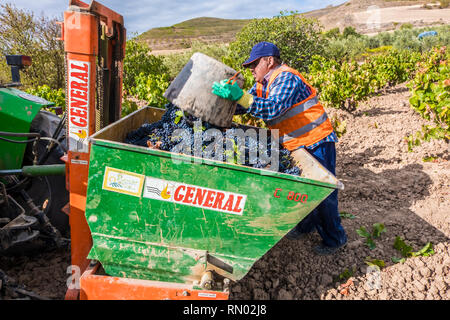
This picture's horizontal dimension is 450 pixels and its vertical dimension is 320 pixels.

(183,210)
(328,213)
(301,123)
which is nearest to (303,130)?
(301,123)

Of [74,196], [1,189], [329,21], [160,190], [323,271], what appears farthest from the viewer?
[329,21]

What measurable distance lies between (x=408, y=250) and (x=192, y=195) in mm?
2345

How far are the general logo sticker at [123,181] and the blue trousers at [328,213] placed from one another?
5.26 feet

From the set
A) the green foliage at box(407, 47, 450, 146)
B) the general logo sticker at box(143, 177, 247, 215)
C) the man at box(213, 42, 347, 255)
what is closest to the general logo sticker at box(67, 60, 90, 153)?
the general logo sticker at box(143, 177, 247, 215)

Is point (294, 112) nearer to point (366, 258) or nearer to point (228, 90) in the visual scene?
point (228, 90)

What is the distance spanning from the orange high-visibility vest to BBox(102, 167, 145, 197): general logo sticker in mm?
1333

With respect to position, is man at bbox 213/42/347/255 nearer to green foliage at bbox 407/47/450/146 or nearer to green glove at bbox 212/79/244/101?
green glove at bbox 212/79/244/101

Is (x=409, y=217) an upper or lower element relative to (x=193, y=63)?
lower

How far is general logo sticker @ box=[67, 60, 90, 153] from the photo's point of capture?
212 cm

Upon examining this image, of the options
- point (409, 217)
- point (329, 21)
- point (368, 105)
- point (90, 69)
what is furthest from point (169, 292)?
point (329, 21)

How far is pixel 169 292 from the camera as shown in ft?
7.18

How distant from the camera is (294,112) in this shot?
2.87m
